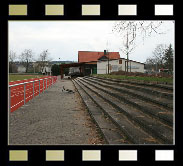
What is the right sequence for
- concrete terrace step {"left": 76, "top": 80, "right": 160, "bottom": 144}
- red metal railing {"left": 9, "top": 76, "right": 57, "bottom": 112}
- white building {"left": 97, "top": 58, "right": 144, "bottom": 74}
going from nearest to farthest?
concrete terrace step {"left": 76, "top": 80, "right": 160, "bottom": 144}
red metal railing {"left": 9, "top": 76, "right": 57, "bottom": 112}
white building {"left": 97, "top": 58, "right": 144, "bottom": 74}

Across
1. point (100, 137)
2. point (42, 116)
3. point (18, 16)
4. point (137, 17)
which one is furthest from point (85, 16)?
point (42, 116)

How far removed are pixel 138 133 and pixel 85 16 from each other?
243 centimetres

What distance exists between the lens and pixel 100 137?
14.4 feet

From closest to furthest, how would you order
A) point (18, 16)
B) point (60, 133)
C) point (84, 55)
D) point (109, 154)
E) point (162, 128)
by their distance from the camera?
point (109, 154)
point (18, 16)
point (162, 128)
point (60, 133)
point (84, 55)

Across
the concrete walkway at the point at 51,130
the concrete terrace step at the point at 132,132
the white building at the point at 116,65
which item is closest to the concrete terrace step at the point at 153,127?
the concrete terrace step at the point at 132,132

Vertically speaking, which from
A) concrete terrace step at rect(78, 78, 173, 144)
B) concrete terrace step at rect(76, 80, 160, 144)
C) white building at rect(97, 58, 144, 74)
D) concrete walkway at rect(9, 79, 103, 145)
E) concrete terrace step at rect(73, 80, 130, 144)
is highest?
white building at rect(97, 58, 144, 74)

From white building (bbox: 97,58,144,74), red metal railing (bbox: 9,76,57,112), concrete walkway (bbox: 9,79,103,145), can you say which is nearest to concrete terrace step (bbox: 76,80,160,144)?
concrete walkway (bbox: 9,79,103,145)

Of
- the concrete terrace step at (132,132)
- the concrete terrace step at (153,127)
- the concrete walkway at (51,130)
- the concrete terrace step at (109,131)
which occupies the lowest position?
the concrete walkway at (51,130)

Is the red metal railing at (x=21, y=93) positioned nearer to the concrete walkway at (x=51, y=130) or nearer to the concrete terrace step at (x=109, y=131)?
the concrete walkway at (x=51, y=130)

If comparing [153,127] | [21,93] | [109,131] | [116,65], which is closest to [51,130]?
[109,131]

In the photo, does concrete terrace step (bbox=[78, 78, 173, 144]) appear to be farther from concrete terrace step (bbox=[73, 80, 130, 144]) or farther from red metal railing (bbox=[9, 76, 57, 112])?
red metal railing (bbox=[9, 76, 57, 112])

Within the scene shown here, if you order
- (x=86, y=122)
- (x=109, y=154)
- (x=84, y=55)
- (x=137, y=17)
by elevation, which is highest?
(x=84, y=55)

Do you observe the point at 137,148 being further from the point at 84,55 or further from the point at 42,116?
the point at 84,55

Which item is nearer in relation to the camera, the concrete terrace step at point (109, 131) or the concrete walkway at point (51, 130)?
the concrete terrace step at point (109, 131)
